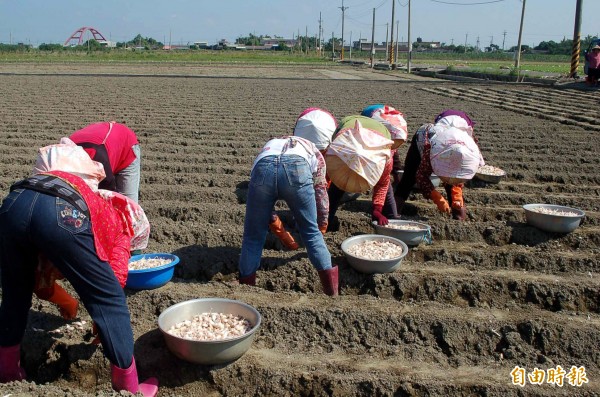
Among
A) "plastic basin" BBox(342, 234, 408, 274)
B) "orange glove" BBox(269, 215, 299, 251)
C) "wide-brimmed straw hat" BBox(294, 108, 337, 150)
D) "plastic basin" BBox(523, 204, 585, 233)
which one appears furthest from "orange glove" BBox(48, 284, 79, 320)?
"plastic basin" BBox(523, 204, 585, 233)

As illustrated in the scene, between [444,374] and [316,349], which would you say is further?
[316,349]

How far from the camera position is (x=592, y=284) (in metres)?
3.79

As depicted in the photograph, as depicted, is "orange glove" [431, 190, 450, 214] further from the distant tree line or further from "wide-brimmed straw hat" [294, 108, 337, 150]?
the distant tree line

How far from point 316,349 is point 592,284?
6.81ft

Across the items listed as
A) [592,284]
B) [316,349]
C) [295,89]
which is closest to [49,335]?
[316,349]

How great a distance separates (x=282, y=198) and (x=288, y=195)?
6cm

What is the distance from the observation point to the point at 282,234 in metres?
4.26

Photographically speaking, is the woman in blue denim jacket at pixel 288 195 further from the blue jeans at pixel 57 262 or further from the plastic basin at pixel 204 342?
the blue jeans at pixel 57 262

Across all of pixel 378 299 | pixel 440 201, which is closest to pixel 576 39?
pixel 440 201

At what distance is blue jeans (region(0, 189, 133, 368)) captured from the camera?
7.62 ft

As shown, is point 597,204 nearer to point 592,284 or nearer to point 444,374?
point 592,284

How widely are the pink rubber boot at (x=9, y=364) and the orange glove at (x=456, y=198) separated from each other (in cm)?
375

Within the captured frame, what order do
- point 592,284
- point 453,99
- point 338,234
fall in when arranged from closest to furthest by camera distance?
point 592,284 < point 338,234 < point 453,99

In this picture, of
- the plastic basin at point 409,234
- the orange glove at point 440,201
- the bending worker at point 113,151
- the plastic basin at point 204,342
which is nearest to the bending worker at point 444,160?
the orange glove at point 440,201
